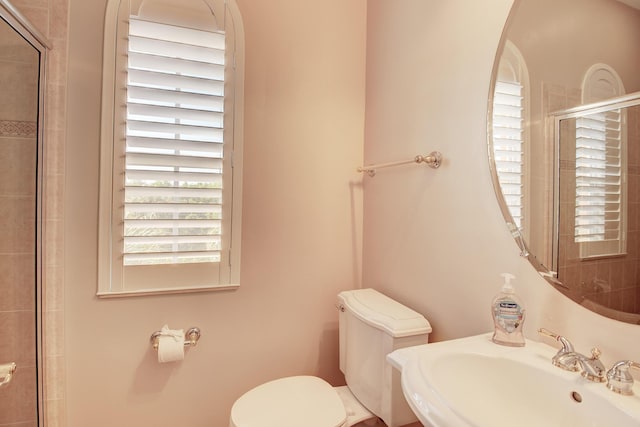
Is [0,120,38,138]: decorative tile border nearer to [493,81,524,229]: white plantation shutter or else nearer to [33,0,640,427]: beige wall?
[33,0,640,427]: beige wall

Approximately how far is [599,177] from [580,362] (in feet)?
1.38

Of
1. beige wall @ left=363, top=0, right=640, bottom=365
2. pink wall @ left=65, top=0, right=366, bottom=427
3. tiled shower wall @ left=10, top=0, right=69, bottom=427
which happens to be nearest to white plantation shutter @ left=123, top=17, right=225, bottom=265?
pink wall @ left=65, top=0, right=366, bottom=427

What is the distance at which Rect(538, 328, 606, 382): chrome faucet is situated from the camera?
0.67m

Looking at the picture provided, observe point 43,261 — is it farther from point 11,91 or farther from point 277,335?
point 277,335

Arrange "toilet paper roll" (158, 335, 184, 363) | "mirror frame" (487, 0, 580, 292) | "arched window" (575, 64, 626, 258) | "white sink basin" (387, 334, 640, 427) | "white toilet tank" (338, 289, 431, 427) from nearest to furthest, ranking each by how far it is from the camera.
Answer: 1. "white sink basin" (387, 334, 640, 427)
2. "arched window" (575, 64, 626, 258)
3. "mirror frame" (487, 0, 580, 292)
4. "white toilet tank" (338, 289, 431, 427)
5. "toilet paper roll" (158, 335, 184, 363)

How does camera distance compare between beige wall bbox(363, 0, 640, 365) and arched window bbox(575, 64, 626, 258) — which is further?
beige wall bbox(363, 0, 640, 365)

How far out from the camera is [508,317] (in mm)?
859

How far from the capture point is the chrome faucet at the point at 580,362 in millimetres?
671

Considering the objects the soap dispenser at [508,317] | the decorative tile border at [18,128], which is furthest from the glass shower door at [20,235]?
the soap dispenser at [508,317]

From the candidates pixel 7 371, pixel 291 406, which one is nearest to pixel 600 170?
pixel 291 406

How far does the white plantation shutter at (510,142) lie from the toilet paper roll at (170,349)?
1371 millimetres

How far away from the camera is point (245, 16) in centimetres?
153

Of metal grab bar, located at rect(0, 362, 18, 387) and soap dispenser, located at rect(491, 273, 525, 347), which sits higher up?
soap dispenser, located at rect(491, 273, 525, 347)

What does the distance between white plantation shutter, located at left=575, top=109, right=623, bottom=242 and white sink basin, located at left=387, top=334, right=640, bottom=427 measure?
1.02ft
